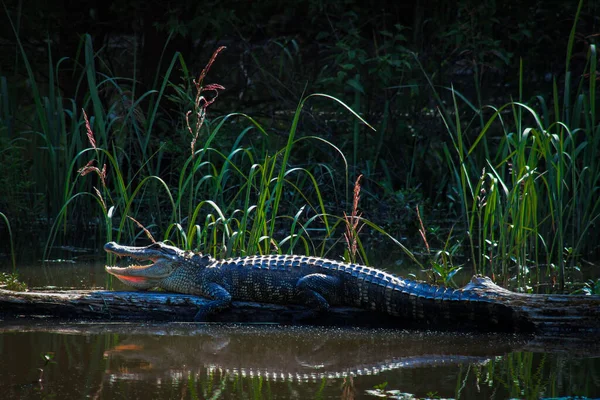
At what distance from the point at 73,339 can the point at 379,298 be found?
184 cm

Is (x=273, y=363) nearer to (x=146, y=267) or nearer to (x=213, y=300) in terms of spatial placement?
(x=213, y=300)

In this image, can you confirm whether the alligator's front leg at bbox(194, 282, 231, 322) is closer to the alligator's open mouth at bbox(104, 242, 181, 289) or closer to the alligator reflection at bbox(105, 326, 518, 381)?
the alligator reflection at bbox(105, 326, 518, 381)

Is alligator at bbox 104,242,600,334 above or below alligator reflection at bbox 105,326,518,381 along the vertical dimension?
above

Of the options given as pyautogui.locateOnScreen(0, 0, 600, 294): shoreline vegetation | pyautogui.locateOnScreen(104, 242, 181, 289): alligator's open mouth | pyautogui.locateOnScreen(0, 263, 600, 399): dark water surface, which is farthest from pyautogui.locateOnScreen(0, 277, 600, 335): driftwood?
pyautogui.locateOnScreen(0, 0, 600, 294): shoreline vegetation

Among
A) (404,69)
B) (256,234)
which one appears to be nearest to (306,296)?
(256,234)

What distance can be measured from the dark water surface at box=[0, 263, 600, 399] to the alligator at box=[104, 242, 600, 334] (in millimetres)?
152

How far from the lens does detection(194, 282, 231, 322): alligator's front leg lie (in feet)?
16.8

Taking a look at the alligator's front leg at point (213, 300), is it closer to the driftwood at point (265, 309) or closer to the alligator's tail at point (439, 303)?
the driftwood at point (265, 309)

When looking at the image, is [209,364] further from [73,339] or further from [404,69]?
[404,69]

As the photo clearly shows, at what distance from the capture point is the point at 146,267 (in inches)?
215

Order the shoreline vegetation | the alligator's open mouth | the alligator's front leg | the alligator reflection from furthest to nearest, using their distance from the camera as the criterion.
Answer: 1. the shoreline vegetation
2. the alligator's open mouth
3. the alligator's front leg
4. the alligator reflection

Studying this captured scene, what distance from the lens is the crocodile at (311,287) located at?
487 cm

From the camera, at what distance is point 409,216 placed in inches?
351

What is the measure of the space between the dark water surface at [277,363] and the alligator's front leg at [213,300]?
129mm
